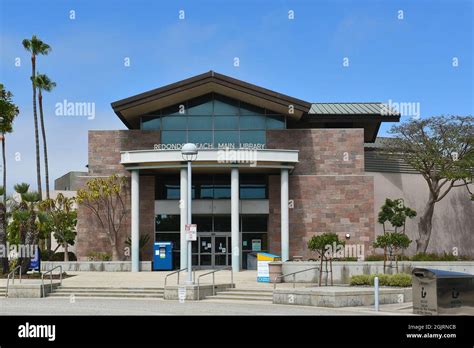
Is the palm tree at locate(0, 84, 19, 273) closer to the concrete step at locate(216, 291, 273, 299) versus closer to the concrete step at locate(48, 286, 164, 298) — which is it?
the concrete step at locate(48, 286, 164, 298)

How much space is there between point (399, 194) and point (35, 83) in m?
26.3

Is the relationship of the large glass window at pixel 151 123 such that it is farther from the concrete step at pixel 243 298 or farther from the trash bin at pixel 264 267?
the concrete step at pixel 243 298

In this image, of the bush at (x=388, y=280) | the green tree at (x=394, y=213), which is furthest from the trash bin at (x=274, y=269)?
the green tree at (x=394, y=213)

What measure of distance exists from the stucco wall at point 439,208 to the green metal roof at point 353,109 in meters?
3.66

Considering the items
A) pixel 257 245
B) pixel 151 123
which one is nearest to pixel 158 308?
pixel 257 245

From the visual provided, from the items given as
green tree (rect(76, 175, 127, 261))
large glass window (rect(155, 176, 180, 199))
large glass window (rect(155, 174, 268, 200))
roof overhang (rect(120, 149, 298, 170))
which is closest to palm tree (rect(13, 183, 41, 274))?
green tree (rect(76, 175, 127, 261))

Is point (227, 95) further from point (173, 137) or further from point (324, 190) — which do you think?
point (324, 190)

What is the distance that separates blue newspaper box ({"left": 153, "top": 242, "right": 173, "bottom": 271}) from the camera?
120 feet

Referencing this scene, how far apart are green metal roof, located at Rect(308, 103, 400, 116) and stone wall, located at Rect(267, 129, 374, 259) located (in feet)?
8.19

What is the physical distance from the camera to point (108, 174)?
129 feet

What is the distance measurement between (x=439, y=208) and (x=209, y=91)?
15844mm

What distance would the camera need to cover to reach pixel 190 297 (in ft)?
75.1
